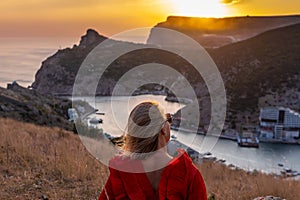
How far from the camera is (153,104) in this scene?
2.00 m

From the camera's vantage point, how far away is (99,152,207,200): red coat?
198 centimetres

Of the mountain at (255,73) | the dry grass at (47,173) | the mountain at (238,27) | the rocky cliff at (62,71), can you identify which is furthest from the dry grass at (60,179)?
the mountain at (238,27)

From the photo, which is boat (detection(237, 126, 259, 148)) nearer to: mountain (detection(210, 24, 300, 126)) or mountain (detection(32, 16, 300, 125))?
mountain (detection(32, 16, 300, 125))

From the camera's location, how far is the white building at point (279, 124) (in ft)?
185

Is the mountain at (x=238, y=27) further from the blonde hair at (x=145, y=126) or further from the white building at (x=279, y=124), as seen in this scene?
the blonde hair at (x=145, y=126)

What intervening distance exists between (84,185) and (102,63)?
2367 mm

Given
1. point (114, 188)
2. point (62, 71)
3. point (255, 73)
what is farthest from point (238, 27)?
point (114, 188)

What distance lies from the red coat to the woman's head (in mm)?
109

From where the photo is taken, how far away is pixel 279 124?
57375mm

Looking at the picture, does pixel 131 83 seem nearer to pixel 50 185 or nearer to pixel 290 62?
pixel 50 185

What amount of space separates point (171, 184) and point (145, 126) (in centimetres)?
31

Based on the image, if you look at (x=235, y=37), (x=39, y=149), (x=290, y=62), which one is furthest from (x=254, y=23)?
(x=39, y=149)

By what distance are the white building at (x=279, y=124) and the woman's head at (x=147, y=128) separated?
184 feet

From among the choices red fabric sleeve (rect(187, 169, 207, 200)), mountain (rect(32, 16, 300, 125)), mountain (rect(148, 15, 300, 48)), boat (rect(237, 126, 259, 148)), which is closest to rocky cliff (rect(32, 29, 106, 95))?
mountain (rect(32, 16, 300, 125))
